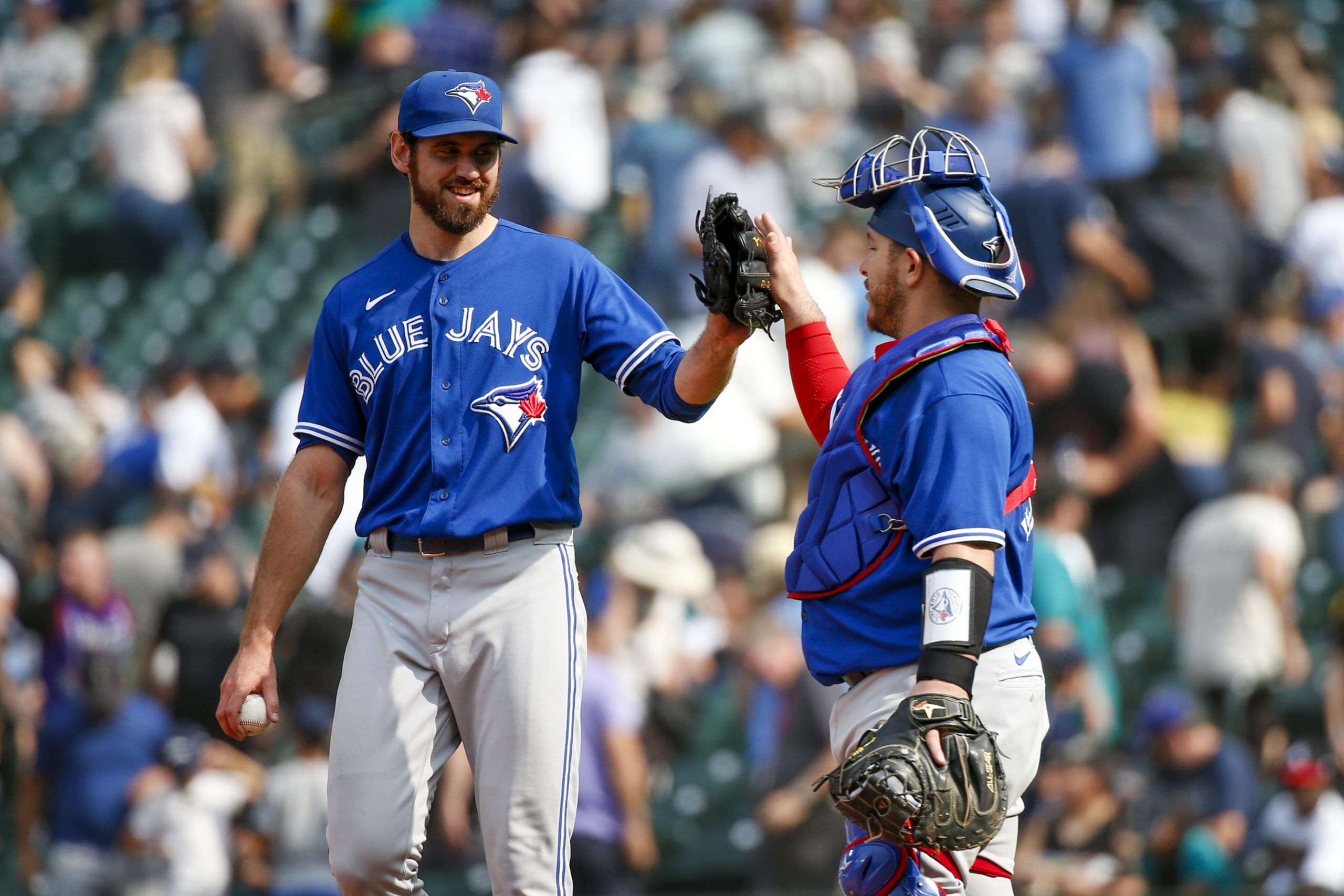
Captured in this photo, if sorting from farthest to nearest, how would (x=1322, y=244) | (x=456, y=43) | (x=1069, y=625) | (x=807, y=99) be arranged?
(x=456, y=43)
(x=807, y=99)
(x=1322, y=244)
(x=1069, y=625)

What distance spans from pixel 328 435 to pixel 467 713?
2.45ft

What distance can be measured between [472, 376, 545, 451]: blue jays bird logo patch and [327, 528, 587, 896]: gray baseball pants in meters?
0.26

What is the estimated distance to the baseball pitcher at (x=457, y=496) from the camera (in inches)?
160

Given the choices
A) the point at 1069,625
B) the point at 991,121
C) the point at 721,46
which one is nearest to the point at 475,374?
the point at 1069,625

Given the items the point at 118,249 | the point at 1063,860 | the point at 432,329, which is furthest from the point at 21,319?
the point at 432,329

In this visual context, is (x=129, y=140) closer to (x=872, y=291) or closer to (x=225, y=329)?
(x=225, y=329)

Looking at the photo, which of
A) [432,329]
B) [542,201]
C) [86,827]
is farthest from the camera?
[542,201]

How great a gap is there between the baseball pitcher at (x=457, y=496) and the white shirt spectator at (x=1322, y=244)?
596cm

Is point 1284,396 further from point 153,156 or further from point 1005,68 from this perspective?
point 153,156

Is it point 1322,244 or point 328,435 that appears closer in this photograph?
point 328,435

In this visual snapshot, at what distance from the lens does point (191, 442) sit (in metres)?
10.2

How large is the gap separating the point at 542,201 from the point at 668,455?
76.5 inches

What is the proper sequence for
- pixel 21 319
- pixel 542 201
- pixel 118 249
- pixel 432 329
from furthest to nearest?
pixel 118 249
pixel 21 319
pixel 542 201
pixel 432 329

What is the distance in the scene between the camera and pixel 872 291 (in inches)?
159
